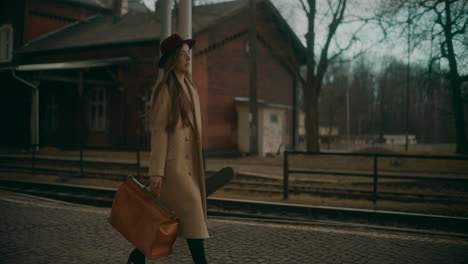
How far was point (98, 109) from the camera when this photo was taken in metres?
24.8

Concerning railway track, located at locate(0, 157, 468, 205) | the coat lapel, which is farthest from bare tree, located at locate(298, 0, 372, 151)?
the coat lapel

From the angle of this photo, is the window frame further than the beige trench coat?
Yes

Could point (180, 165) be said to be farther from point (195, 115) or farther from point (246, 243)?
point (246, 243)

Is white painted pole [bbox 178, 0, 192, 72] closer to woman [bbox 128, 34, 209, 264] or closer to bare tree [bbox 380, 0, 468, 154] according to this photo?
woman [bbox 128, 34, 209, 264]

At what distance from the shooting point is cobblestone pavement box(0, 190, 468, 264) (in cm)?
466

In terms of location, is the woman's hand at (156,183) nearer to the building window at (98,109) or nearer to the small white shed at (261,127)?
the small white shed at (261,127)

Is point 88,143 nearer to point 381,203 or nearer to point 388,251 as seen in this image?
point 381,203

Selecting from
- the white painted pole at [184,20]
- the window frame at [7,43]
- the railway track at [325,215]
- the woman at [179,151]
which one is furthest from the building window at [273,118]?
the woman at [179,151]

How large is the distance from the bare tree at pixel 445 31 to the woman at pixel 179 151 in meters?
11.3

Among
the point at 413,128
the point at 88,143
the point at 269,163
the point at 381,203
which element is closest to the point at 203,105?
the point at 269,163

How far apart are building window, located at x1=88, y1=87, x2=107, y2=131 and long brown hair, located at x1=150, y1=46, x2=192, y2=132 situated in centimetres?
2176

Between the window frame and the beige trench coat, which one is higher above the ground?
the window frame

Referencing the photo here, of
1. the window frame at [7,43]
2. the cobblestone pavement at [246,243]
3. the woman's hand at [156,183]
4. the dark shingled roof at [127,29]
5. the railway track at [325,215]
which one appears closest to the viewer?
the woman's hand at [156,183]

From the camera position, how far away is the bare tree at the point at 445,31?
13050mm
